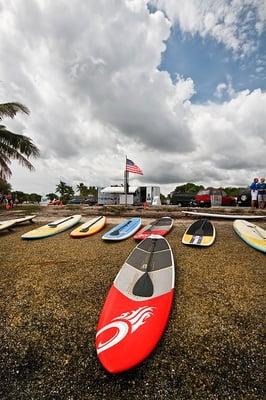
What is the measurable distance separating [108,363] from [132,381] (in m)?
0.25

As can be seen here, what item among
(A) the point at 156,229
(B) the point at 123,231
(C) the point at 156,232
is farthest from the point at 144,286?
(A) the point at 156,229

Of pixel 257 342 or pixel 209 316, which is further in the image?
pixel 209 316

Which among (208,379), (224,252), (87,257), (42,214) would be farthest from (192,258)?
(42,214)

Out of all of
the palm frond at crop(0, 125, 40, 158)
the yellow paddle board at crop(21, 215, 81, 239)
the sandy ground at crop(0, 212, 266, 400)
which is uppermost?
the palm frond at crop(0, 125, 40, 158)

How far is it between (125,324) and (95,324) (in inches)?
17.9

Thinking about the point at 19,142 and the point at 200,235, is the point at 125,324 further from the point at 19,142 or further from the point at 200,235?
the point at 19,142

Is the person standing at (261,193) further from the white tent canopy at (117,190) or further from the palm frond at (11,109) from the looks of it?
the white tent canopy at (117,190)

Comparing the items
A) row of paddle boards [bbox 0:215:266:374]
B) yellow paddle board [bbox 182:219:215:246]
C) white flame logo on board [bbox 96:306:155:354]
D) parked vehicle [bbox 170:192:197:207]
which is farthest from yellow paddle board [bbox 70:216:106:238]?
parked vehicle [bbox 170:192:197:207]

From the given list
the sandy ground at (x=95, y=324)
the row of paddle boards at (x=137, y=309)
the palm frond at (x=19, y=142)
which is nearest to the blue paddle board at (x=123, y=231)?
the row of paddle boards at (x=137, y=309)

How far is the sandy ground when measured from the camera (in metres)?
1.94

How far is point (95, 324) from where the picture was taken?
271cm

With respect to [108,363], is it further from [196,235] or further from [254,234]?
[254,234]

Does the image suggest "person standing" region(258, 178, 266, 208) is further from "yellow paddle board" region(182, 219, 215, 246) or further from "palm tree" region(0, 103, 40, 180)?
"palm tree" region(0, 103, 40, 180)

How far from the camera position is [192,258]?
4574 millimetres
